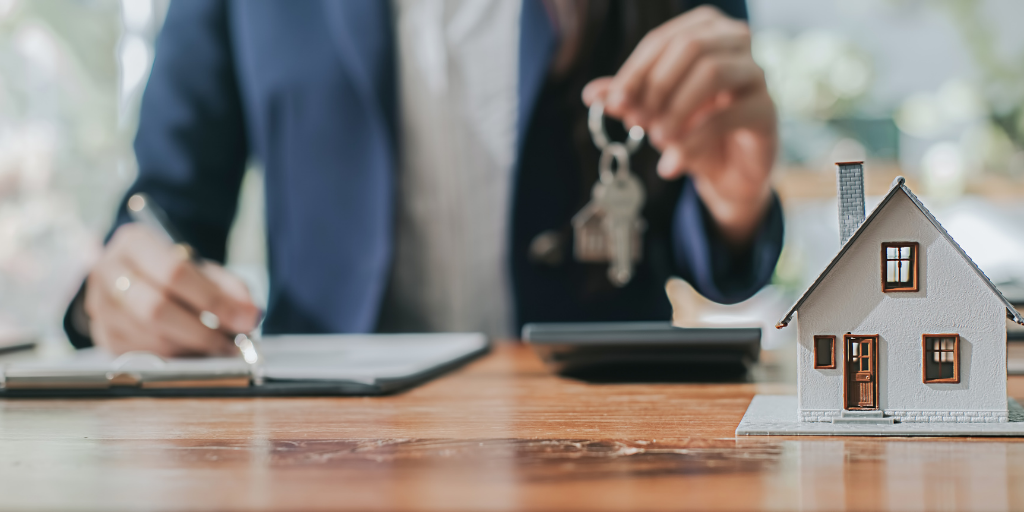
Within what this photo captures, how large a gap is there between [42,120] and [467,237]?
2.17 m

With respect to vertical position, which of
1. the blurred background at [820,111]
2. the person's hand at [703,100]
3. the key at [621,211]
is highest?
the blurred background at [820,111]

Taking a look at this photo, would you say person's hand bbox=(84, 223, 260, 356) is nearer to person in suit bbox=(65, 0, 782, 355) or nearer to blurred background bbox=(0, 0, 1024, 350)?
person in suit bbox=(65, 0, 782, 355)

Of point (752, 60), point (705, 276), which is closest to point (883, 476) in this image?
point (752, 60)

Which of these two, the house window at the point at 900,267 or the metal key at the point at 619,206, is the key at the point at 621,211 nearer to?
the metal key at the point at 619,206

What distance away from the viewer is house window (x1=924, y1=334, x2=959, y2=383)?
0.31m

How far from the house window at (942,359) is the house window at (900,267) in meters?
0.02

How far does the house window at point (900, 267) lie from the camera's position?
31 cm

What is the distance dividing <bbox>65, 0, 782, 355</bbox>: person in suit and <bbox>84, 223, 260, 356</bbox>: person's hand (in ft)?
0.60

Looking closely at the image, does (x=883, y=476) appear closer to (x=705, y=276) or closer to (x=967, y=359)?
(x=967, y=359)

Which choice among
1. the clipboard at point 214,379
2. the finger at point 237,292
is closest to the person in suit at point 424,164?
the finger at point 237,292

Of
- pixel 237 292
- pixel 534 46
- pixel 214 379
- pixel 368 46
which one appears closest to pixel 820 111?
pixel 534 46

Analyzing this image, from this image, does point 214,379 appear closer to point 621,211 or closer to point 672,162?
point 621,211

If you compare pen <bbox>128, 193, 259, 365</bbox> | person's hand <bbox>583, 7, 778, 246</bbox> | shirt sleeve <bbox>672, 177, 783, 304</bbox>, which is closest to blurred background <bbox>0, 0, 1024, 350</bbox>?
shirt sleeve <bbox>672, 177, 783, 304</bbox>

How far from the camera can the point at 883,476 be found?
25cm
